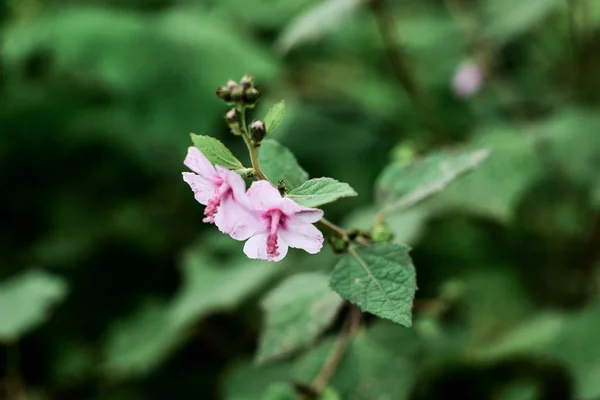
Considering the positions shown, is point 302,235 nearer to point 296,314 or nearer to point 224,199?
point 224,199

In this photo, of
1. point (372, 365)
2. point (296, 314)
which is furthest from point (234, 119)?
point (372, 365)

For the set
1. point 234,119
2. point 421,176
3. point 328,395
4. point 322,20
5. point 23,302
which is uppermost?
point 322,20

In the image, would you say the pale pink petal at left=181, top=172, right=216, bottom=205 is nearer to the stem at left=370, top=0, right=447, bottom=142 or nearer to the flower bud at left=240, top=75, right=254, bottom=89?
the flower bud at left=240, top=75, right=254, bottom=89

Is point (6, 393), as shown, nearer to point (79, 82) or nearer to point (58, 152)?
point (58, 152)

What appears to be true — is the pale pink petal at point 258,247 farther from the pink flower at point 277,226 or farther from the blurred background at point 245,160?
the blurred background at point 245,160

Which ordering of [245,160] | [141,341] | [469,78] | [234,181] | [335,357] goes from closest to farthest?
[234,181], [335,357], [141,341], [469,78], [245,160]

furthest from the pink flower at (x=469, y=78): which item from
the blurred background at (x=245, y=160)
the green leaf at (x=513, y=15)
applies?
the green leaf at (x=513, y=15)
